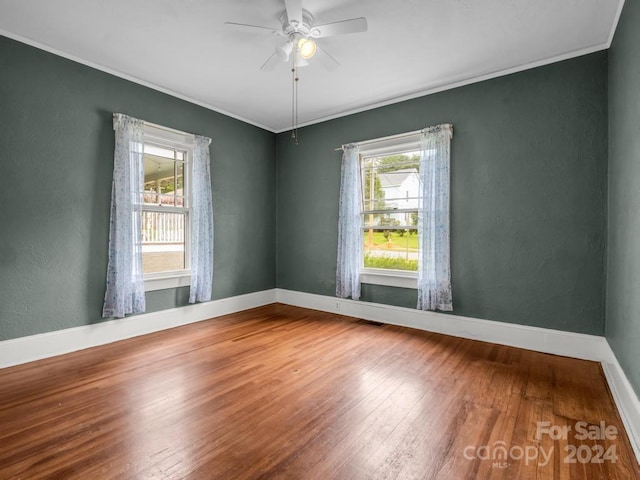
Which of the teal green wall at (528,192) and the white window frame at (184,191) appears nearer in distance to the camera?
the teal green wall at (528,192)

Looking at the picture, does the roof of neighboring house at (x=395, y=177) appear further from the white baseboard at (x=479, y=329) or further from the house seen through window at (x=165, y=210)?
the house seen through window at (x=165, y=210)

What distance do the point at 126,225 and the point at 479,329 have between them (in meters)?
3.98

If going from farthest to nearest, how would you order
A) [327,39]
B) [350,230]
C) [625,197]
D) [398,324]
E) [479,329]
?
[350,230] → [398,324] → [479,329] → [327,39] → [625,197]

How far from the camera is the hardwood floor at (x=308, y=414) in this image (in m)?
1.57

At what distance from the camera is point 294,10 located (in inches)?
88.5

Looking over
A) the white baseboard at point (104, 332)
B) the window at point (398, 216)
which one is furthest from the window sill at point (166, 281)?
the window at point (398, 216)

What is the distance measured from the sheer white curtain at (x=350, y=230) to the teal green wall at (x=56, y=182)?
222cm

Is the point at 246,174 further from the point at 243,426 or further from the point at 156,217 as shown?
the point at 243,426

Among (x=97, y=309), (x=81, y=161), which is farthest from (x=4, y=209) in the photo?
(x=97, y=309)

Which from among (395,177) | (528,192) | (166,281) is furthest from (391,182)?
(166,281)

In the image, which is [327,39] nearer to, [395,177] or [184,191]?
[395,177]

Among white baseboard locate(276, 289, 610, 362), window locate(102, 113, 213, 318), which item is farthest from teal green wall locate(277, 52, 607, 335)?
window locate(102, 113, 213, 318)

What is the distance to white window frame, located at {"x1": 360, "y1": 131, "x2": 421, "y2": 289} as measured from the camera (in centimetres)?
397

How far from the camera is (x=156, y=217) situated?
3861 millimetres
